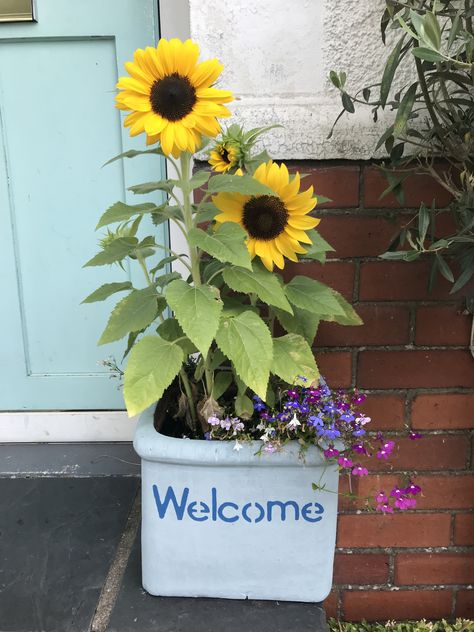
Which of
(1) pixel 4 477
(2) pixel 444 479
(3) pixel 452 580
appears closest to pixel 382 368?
(2) pixel 444 479

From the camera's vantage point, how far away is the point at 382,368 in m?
1.29

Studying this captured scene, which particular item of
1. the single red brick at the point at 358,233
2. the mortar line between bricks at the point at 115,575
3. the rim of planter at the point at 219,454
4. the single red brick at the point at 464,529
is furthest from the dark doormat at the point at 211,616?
the single red brick at the point at 358,233

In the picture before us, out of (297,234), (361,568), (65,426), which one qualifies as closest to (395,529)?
(361,568)

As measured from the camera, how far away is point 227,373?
1063 millimetres

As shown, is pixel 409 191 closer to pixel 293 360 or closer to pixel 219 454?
pixel 293 360

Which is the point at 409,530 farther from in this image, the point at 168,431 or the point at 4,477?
the point at 4,477

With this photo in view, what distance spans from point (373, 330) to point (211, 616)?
0.69 metres

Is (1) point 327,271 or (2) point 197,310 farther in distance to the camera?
(1) point 327,271

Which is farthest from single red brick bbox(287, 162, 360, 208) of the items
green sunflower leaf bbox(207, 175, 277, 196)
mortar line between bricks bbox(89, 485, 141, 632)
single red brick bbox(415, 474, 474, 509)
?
mortar line between bricks bbox(89, 485, 141, 632)

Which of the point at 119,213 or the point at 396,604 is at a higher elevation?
the point at 119,213

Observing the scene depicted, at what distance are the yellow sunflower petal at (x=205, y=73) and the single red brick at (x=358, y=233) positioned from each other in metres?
0.48

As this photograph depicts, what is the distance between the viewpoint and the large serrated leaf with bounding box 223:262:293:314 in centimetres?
90

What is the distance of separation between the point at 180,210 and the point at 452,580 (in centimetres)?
116

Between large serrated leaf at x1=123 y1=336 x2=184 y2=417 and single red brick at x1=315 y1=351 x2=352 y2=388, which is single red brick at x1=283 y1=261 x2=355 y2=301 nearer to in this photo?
single red brick at x1=315 y1=351 x2=352 y2=388
